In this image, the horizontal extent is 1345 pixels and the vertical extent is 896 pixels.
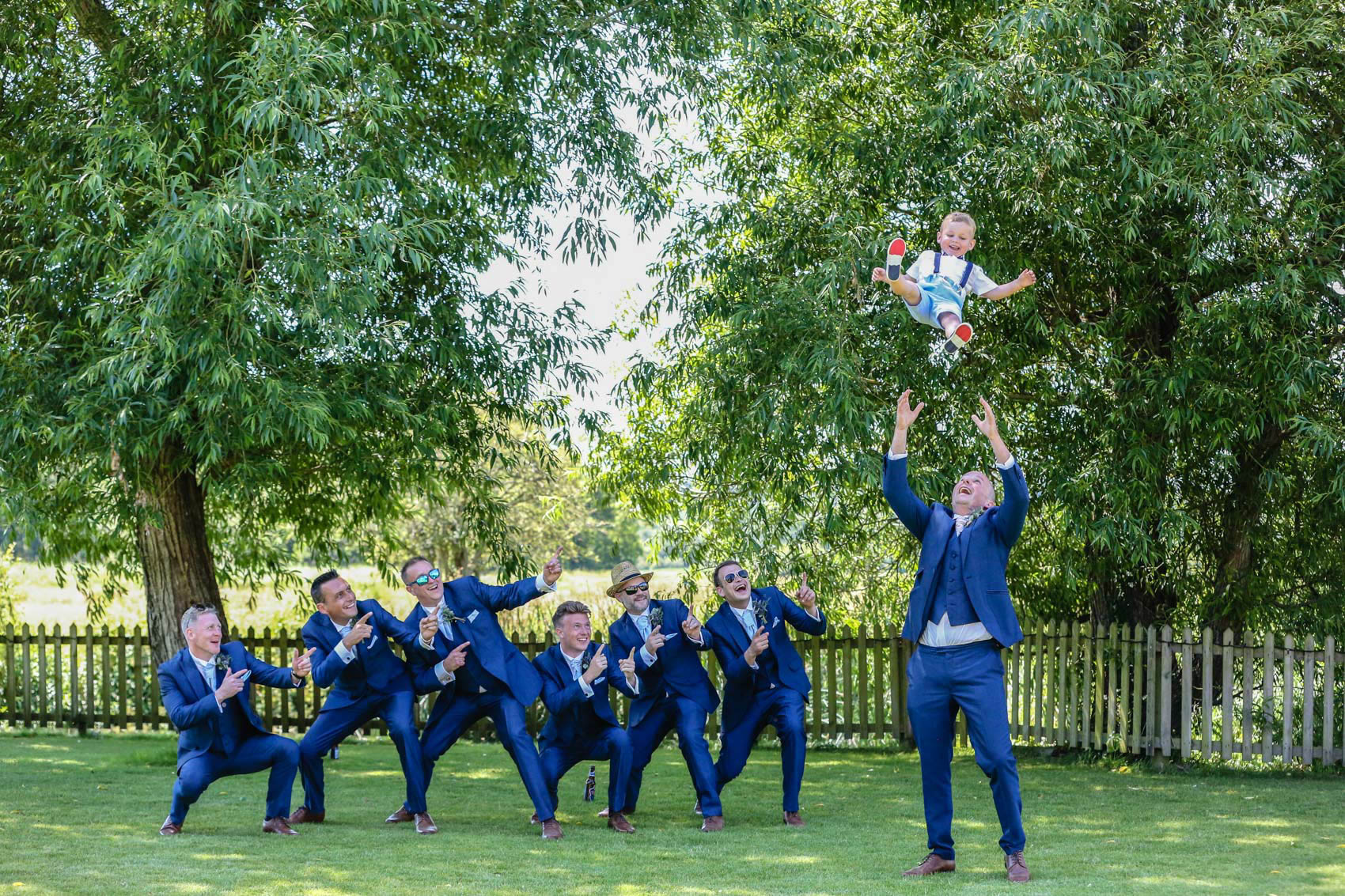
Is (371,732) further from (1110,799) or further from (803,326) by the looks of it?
(1110,799)

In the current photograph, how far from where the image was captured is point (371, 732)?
15.1 m

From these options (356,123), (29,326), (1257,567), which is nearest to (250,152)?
(356,123)

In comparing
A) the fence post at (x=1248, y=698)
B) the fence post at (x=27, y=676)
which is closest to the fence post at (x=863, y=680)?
the fence post at (x=1248, y=698)

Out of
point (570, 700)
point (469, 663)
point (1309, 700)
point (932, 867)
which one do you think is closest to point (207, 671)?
point (469, 663)

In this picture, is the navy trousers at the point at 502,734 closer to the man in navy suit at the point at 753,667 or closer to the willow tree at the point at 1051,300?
the man in navy suit at the point at 753,667

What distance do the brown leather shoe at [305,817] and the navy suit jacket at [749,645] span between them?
2584 millimetres

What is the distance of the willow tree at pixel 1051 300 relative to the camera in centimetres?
1019

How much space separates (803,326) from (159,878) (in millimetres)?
6175

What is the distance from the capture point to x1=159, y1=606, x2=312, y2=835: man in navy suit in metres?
7.79

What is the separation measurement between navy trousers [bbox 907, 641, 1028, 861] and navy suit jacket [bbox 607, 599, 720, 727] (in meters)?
2.18

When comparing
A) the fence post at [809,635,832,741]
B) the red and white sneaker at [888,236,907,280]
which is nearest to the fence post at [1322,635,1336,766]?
the fence post at [809,635,832,741]

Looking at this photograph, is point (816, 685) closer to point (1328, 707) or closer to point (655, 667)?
point (1328, 707)

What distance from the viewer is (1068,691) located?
12.9 m

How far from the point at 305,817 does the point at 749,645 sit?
2.93 m
